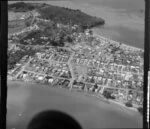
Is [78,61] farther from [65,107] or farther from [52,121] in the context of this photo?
[52,121]

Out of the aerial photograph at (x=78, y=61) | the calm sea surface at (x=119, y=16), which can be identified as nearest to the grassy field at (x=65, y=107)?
the aerial photograph at (x=78, y=61)

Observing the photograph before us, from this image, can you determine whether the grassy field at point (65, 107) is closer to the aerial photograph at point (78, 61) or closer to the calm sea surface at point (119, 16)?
the aerial photograph at point (78, 61)

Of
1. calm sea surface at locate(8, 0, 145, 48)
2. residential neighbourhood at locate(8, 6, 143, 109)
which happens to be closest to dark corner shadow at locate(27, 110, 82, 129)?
residential neighbourhood at locate(8, 6, 143, 109)

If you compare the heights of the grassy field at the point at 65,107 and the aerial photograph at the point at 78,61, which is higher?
the aerial photograph at the point at 78,61

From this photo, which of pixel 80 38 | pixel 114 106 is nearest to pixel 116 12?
pixel 80 38

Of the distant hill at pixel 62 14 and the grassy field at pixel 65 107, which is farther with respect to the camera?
the distant hill at pixel 62 14

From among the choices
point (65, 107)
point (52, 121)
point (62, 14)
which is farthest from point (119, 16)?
Answer: point (52, 121)

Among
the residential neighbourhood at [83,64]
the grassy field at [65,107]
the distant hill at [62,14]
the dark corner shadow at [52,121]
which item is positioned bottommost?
the dark corner shadow at [52,121]
